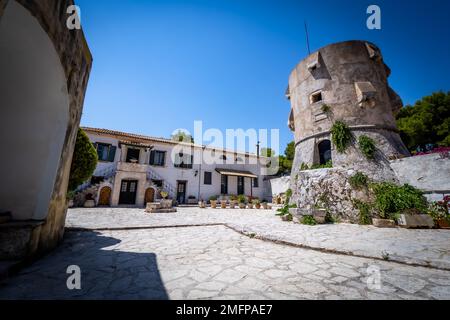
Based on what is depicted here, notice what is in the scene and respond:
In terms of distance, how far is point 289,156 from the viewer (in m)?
29.7

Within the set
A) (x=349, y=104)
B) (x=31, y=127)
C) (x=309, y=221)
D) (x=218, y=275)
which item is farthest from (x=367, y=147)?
(x=31, y=127)

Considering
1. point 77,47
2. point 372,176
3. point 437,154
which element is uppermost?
point 77,47

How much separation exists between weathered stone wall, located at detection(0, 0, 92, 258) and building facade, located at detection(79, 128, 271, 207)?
46.0 feet

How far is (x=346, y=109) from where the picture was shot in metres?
9.71

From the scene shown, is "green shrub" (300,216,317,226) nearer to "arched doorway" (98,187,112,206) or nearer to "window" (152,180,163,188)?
"window" (152,180,163,188)

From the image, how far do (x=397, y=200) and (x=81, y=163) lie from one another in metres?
10.8

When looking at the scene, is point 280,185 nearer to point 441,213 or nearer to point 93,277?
point 441,213

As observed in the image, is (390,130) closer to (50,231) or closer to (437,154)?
(437,154)

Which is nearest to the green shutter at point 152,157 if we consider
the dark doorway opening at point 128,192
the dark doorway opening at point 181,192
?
the dark doorway opening at point 128,192

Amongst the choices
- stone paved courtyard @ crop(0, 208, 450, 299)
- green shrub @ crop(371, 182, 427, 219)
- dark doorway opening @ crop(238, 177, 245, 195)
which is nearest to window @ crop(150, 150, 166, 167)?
dark doorway opening @ crop(238, 177, 245, 195)

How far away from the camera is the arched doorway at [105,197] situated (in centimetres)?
1650
